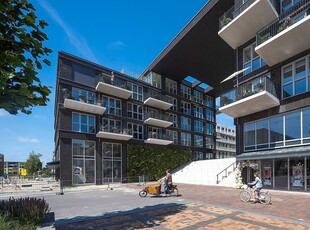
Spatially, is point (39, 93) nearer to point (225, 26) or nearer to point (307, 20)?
point (307, 20)

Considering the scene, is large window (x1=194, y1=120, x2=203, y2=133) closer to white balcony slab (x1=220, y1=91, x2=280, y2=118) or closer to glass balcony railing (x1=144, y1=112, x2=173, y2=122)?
glass balcony railing (x1=144, y1=112, x2=173, y2=122)

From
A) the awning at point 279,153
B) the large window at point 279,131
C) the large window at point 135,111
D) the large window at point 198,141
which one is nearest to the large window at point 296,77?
the large window at point 279,131

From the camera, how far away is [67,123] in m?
25.9

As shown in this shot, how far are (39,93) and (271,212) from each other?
9.41 metres

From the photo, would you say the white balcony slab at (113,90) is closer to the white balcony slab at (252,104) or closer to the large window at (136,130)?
the large window at (136,130)

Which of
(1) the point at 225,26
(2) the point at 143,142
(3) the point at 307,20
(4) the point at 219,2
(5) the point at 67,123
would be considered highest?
(4) the point at 219,2

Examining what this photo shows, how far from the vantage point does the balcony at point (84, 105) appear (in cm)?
2555

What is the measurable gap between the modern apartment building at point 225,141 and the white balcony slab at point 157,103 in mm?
49175

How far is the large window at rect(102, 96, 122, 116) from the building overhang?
27.2 ft

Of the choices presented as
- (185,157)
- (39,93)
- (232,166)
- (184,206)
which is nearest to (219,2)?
(232,166)

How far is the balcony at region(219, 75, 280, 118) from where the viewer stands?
17.1 metres

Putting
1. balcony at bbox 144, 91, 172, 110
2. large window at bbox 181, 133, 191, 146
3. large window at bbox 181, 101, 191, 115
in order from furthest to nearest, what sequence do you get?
large window at bbox 181, 101, 191, 115 → large window at bbox 181, 133, 191, 146 → balcony at bbox 144, 91, 172, 110

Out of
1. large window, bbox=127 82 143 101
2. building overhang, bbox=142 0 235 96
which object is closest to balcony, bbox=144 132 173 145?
large window, bbox=127 82 143 101

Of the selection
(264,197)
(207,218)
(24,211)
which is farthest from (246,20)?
(24,211)
